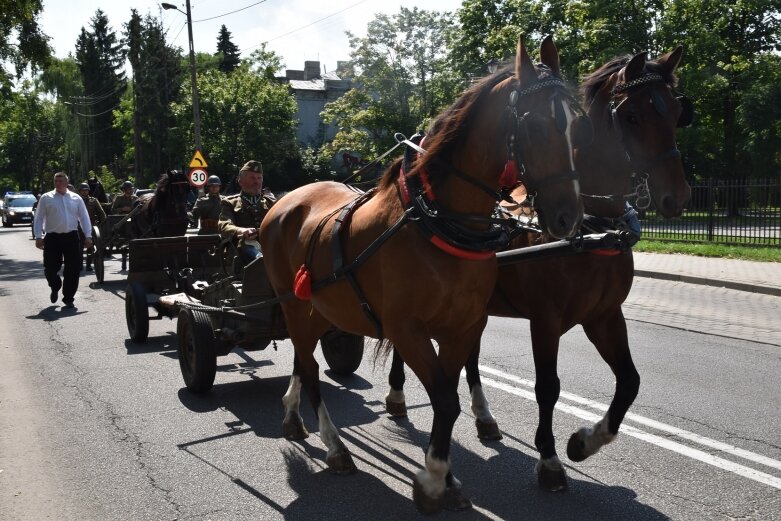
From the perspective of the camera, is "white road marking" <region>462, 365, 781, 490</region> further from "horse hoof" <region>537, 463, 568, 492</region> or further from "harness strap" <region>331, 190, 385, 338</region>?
"harness strap" <region>331, 190, 385, 338</region>

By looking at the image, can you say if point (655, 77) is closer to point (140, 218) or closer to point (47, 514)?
point (47, 514)

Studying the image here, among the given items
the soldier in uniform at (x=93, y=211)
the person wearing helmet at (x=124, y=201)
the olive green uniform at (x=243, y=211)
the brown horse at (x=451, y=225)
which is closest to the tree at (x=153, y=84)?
the soldier in uniform at (x=93, y=211)

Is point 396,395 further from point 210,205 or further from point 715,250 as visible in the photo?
point 715,250

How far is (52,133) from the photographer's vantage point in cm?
9306

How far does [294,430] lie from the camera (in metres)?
5.72

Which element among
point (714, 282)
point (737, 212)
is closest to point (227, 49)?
point (737, 212)

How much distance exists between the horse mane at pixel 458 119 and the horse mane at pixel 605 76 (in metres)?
0.99

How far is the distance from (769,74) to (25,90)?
66398 millimetres

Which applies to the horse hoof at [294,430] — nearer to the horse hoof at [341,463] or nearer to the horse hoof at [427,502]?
the horse hoof at [341,463]

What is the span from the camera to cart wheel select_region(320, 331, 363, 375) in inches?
295

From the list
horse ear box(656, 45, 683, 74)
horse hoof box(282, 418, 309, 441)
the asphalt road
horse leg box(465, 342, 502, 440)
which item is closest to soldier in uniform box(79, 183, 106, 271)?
the asphalt road

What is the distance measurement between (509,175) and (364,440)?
7.88 feet

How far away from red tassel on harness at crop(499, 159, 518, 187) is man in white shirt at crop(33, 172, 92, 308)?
406 inches

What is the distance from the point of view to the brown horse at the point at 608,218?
14.9 ft
